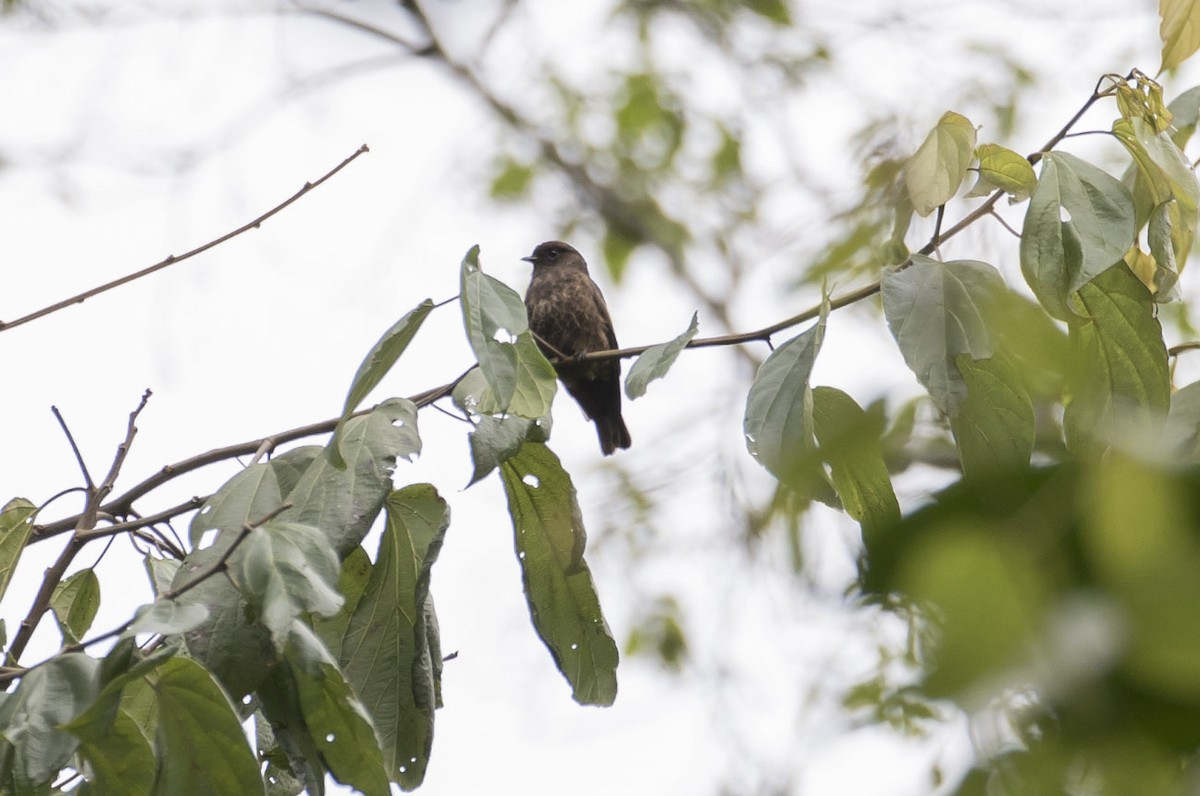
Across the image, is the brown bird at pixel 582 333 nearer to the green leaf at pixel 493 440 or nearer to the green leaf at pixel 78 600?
the green leaf at pixel 78 600

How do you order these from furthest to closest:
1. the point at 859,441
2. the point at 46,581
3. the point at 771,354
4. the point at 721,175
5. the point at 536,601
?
the point at 721,175
the point at 536,601
the point at 771,354
the point at 46,581
the point at 859,441

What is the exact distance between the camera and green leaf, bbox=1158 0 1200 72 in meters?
2.24

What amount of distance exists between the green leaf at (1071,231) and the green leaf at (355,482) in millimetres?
1072

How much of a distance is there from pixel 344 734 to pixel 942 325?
114 centimetres

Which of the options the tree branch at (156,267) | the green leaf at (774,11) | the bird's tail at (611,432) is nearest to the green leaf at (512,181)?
the green leaf at (774,11)

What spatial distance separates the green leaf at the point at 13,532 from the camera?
2.23 m

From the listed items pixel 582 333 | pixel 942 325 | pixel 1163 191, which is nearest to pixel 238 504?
pixel 942 325

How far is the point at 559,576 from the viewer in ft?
8.07

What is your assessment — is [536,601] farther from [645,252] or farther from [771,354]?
[645,252]

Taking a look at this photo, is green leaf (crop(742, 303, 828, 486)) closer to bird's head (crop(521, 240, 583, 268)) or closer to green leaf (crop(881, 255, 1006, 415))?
green leaf (crop(881, 255, 1006, 415))

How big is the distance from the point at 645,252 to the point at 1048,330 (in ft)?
24.3

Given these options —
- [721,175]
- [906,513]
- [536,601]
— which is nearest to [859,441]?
[906,513]

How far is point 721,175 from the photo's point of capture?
7719 mm

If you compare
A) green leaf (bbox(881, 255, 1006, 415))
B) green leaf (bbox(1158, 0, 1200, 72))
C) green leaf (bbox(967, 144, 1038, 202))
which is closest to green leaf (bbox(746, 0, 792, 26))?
green leaf (bbox(1158, 0, 1200, 72))
